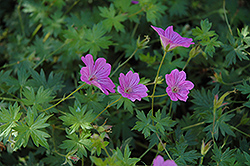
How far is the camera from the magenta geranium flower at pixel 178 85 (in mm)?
1276

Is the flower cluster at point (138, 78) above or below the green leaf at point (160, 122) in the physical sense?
above

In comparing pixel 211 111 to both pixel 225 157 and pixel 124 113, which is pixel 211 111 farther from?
pixel 124 113

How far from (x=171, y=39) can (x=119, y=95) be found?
43cm

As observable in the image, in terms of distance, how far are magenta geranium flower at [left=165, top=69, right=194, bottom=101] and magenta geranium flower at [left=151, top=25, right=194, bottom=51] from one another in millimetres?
136

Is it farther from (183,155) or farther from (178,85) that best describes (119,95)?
(183,155)

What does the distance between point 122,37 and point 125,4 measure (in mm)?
265

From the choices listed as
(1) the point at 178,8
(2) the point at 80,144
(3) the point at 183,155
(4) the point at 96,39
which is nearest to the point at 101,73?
(2) the point at 80,144

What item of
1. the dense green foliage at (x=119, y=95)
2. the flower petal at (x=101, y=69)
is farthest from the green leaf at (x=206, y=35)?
the flower petal at (x=101, y=69)

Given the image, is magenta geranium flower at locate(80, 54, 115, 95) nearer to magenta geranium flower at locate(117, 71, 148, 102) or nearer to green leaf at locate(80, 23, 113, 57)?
magenta geranium flower at locate(117, 71, 148, 102)

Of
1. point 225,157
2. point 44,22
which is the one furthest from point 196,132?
point 44,22

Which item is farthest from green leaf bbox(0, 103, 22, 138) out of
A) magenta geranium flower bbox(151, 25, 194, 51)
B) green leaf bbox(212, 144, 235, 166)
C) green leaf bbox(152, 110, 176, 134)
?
green leaf bbox(212, 144, 235, 166)

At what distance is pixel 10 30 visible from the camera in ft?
7.84

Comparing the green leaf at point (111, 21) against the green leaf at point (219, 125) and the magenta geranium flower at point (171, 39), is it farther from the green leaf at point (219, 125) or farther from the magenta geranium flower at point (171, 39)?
the green leaf at point (219, 125)

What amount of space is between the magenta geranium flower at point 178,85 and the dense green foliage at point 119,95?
0.06m
